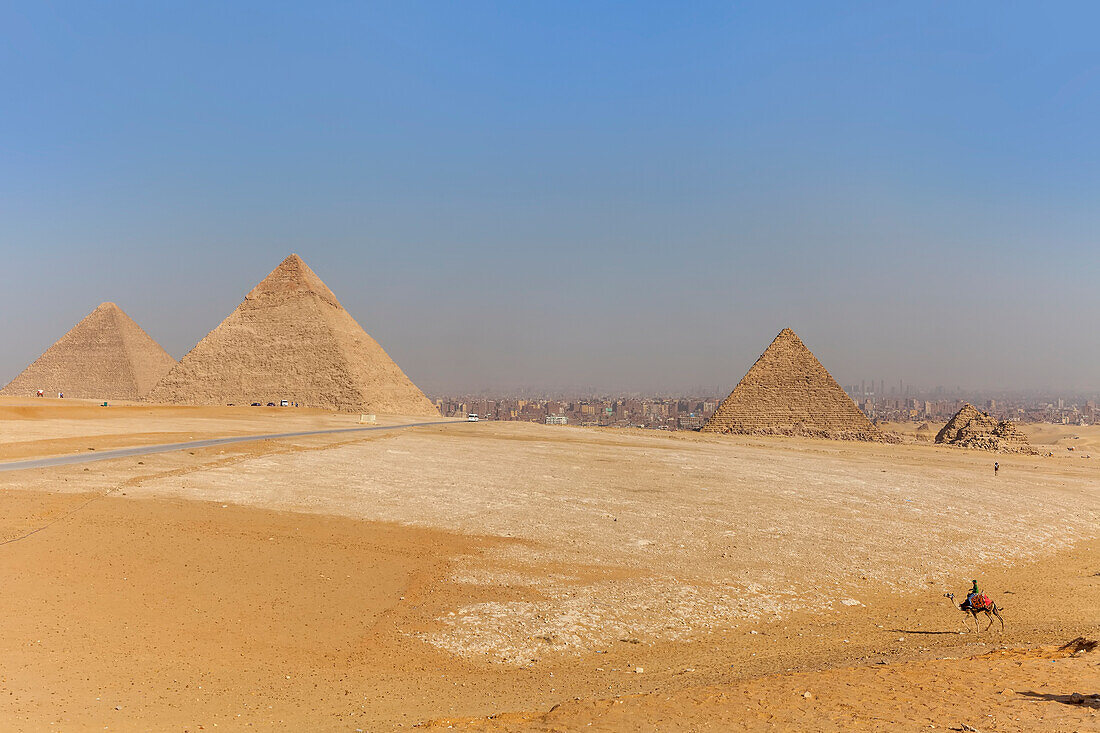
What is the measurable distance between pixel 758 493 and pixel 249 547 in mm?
13739

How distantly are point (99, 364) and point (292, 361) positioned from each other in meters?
35.8

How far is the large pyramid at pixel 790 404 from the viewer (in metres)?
56.6

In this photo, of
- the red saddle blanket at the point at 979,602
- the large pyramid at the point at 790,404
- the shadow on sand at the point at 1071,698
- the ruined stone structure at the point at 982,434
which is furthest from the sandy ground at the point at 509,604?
the large pyramid at the point at 790,404

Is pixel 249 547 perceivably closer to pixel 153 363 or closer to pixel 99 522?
pixel 99 522

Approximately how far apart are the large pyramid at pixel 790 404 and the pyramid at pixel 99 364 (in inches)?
2729

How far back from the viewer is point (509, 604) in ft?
31.3

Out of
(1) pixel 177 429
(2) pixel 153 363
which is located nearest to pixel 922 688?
(1) pixel 177 429

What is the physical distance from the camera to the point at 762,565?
487 inches

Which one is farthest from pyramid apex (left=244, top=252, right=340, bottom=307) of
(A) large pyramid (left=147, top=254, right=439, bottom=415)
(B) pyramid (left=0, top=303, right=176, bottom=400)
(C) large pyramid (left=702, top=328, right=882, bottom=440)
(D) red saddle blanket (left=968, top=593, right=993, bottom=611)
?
(D) red saddle blanket (left=968, top=593, right=993, bottom=611)

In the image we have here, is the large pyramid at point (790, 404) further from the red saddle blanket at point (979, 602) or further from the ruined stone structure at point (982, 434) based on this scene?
the red saddle blanket at point (979, 602)

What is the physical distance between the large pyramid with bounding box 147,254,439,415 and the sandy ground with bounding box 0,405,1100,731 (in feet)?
155

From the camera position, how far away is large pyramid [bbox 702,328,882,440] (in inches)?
2228

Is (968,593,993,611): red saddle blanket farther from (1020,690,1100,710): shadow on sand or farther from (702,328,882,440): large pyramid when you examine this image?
(702,328,882,440): large pyramid

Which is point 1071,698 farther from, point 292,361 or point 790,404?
point 292,361
